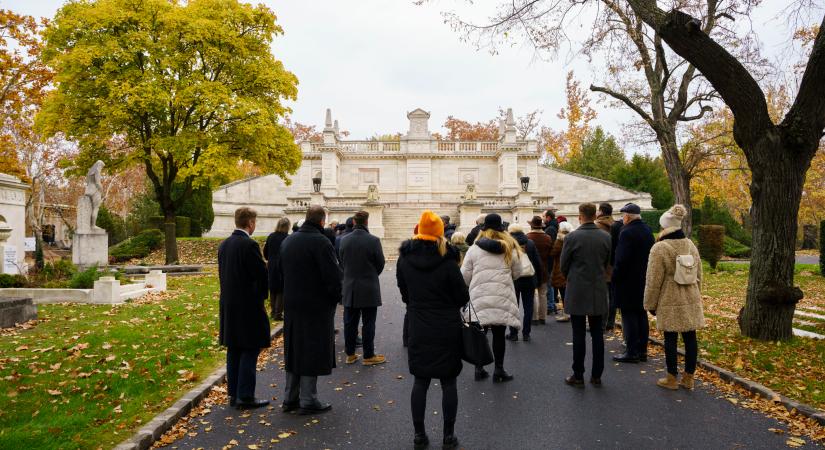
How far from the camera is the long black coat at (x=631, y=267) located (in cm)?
706

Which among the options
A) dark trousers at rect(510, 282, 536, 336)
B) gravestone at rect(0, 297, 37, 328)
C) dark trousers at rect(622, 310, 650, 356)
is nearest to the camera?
dark trousers at rect(622, 310, 650, 356)

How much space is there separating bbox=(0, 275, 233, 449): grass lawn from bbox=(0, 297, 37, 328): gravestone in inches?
9.3

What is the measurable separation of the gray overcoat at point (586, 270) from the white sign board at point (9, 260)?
13.9 m

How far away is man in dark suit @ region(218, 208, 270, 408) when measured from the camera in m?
5.36

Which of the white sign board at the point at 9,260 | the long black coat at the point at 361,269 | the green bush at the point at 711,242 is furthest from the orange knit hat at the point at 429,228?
the green bush at the point at 711,242

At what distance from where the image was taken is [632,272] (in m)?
7.10

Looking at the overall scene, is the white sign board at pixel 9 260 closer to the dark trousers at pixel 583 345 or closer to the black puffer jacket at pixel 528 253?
the black puffer jacket at pixel 528 253

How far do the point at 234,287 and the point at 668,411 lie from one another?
15.6 feet

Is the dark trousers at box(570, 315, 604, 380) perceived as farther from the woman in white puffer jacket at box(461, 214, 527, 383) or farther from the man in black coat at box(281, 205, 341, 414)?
the man in black coat at box(281, 205, 341, 414)

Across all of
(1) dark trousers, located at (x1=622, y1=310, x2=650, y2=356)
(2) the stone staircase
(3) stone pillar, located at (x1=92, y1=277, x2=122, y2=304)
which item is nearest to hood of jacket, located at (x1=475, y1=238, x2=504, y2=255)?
(1) dark trousers, located at (x1=622, y1=310, x2=650, y2=356)

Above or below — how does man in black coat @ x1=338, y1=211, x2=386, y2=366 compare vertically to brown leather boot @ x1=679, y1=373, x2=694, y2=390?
above

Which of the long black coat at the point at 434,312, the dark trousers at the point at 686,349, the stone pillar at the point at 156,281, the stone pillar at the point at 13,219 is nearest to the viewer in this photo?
the long black coat at the point at 434,312

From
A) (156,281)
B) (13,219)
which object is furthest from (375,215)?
(13,219)

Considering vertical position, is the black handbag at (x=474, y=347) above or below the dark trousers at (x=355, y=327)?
above
